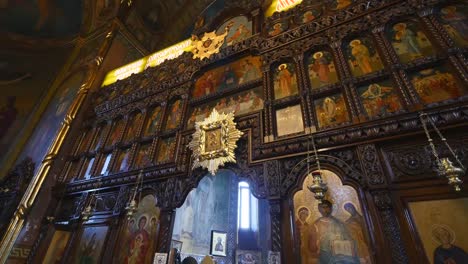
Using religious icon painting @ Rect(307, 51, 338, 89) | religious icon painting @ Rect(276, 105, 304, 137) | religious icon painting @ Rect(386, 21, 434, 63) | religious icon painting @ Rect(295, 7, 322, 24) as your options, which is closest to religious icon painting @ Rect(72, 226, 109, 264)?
religious icon painting @ Rect(276, 105, 304, 137)

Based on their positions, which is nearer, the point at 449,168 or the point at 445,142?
the point at 449,168

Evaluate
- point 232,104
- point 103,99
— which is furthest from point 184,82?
point 103,99

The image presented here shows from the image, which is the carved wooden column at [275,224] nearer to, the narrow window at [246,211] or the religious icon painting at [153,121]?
the religious icon painting at [153,121]

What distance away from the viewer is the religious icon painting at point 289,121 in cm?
414

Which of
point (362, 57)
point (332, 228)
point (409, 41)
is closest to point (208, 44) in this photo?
point (362, 57)

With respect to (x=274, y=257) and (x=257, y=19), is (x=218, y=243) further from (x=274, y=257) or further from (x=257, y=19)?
(x=257, y=19)

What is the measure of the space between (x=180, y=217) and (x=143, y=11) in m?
10.9

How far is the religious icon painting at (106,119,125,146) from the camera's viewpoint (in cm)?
665

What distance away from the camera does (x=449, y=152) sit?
9.31 feet

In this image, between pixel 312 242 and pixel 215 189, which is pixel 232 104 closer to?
pixel 312 242

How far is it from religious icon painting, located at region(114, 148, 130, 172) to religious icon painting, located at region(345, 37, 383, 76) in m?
5.50

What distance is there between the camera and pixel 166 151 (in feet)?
17.7

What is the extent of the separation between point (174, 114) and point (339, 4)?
15.9 feet

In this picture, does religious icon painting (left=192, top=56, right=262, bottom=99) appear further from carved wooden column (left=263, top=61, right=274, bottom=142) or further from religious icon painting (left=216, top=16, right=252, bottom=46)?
religious icon painting (left=216, top=16, right=252, bottom=46)
